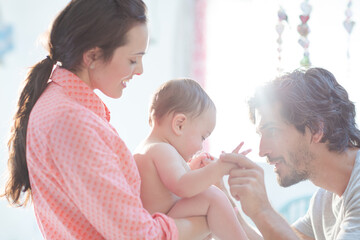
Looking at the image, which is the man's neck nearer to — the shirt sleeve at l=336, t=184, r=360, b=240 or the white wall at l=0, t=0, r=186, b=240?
the shirt sleeve at l=336, t=184, r=360, b=240

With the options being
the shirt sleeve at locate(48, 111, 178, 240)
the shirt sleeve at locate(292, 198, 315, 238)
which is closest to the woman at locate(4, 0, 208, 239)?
the shirt sleeve at locate(48, 111, 178, 240)

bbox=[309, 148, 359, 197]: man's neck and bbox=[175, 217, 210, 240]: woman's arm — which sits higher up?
bbox=[309, 148, 359, 197]: man's neck

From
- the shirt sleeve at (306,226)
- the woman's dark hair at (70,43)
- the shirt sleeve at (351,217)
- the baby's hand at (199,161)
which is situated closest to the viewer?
the woman's dark hair at (70,43)

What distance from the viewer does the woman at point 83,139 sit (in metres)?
1.03

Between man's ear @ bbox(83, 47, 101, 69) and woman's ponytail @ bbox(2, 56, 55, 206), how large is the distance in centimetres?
10

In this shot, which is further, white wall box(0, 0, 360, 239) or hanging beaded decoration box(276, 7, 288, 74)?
white wall box(0, 0, 360, 239)

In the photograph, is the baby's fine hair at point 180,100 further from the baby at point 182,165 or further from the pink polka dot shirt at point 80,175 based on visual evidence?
the pink polka dot shirt at point 80,175

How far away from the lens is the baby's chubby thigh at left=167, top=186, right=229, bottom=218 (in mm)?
1276

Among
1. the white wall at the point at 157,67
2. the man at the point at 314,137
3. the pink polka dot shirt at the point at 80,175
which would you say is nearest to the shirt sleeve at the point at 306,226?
the man at the point at 314,137

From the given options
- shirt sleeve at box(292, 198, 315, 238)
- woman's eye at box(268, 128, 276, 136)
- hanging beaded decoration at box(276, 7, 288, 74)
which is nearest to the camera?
woman's eye at box(268, 128, 276, 136)

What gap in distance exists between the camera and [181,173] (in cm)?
132

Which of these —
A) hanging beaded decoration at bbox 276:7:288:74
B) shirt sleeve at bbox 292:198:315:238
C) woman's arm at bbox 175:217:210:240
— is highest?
hanging beaded decoration at bbox 276:7:288:74

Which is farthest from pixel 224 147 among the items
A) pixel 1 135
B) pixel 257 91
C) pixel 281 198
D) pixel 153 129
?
pixel 153 129

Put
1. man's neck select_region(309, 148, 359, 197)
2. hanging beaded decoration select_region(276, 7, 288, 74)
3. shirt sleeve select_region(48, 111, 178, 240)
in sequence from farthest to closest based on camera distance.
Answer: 1. hanging beaded decoration select_region(276, 7, 288, 74)
2. man's neck select_region(309, 148, 359, 197)
3. shirt sleeve select_region(48, 111, 178, 240)
